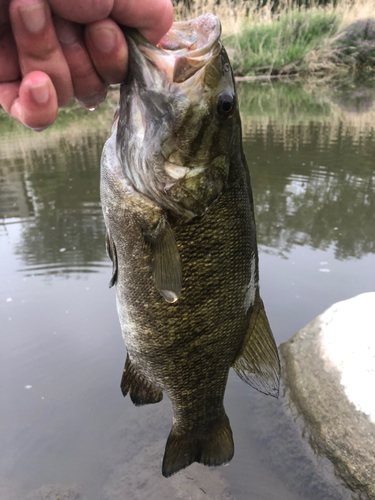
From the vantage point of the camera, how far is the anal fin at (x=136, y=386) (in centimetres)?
179

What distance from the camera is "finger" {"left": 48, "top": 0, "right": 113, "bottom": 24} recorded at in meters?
1.02

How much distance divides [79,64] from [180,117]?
0.34m

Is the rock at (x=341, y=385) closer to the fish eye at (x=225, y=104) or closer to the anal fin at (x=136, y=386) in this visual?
the anal fin at (x=136, y=386)

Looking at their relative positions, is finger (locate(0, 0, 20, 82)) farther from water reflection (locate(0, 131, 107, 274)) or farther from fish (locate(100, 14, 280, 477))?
water reflection (locate(0, 131, 107, 274))

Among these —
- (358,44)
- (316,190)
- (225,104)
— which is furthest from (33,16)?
(358,44)

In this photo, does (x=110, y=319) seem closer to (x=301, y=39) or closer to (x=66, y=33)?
(x=66, y=33)

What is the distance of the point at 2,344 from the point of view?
139 inches

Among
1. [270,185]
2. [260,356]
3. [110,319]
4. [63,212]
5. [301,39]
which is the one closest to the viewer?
[260,356]

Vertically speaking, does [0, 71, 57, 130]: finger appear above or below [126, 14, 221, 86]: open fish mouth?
below

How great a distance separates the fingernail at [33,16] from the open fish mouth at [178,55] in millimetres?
259

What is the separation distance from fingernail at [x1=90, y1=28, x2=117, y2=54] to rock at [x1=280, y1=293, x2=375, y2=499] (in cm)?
226

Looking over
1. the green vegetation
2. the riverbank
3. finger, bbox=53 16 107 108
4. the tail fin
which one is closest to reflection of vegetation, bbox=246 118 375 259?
the tail fin

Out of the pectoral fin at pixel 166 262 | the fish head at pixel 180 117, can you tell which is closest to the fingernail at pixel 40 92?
the fish head at pixel 180 117

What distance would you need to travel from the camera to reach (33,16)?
1.01m
